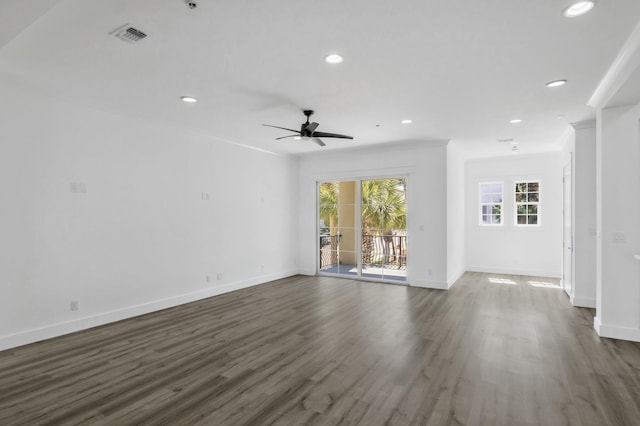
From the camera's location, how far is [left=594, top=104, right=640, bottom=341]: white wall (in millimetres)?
3773

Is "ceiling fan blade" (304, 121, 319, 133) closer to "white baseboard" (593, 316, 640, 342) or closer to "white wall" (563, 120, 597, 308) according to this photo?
"white wall" (563, 120, 597, 308)

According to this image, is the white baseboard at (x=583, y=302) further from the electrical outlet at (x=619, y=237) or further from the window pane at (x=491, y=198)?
the window pane at (x=491, y=198)

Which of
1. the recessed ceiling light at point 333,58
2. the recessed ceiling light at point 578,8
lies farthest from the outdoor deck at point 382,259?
the recessed ceiling light at point 578,8

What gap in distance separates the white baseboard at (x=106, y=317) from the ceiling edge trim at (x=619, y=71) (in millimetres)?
6141

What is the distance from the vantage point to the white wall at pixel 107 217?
12.0 ft

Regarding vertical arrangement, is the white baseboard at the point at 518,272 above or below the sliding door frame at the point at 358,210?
below

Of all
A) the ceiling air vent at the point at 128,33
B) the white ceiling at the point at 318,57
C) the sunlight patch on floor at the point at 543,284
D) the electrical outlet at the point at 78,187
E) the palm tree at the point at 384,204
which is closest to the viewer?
the white ceiling at the point at 318,57

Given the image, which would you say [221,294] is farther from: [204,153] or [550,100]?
[550,100]

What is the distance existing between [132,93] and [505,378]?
192 inches

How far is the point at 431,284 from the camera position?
6398mm

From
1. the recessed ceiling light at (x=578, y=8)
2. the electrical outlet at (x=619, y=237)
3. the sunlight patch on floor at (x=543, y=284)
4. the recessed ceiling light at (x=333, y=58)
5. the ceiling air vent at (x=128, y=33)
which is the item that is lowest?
the sunlight patch on floor at (x=543, y=284)

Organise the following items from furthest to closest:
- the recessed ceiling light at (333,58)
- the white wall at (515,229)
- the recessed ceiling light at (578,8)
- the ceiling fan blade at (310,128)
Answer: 1. the white wall at (515,229)
2. the ceiling fan blade at (310,128)
3. the recessed ceiling light at (333,58)
4. the recessed ceiling light at (578,8)

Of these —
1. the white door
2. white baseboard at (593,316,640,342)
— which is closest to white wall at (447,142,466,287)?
the white door

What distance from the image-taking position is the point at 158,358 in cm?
329
